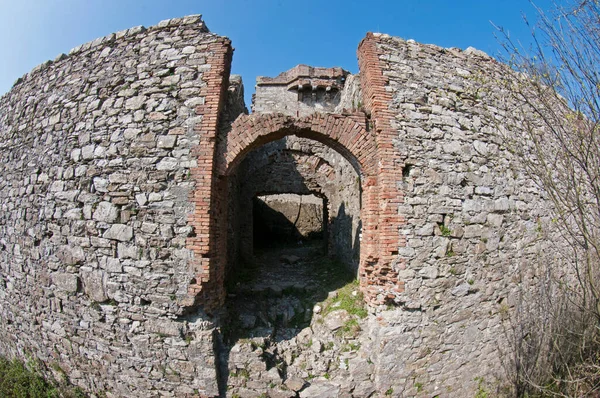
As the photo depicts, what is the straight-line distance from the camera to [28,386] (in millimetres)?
→ 5258

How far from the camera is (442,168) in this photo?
4.83 metres

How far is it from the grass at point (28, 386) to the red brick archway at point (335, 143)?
306 cm

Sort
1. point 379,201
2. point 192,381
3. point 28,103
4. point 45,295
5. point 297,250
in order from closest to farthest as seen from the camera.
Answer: point 192,381, point 379,201, point 45,295, point 28,103, point 297,250

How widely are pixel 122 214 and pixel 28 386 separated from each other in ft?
12.4

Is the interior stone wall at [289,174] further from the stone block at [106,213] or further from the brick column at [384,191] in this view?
the stone block at [106,213]

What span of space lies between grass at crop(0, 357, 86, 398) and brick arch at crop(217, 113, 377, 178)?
14.8 ft

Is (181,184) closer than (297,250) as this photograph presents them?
Yes

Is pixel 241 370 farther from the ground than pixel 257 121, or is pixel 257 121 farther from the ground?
pixel 257 121

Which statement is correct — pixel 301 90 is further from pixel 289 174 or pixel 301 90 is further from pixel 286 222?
pixel 286 222

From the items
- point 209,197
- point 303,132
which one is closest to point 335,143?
point 303,132

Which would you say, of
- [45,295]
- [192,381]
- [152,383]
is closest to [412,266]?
[192,381]

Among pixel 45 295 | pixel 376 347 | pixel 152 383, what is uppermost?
pixel 45 295

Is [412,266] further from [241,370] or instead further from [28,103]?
[28,103]

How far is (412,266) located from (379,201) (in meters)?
1.09
